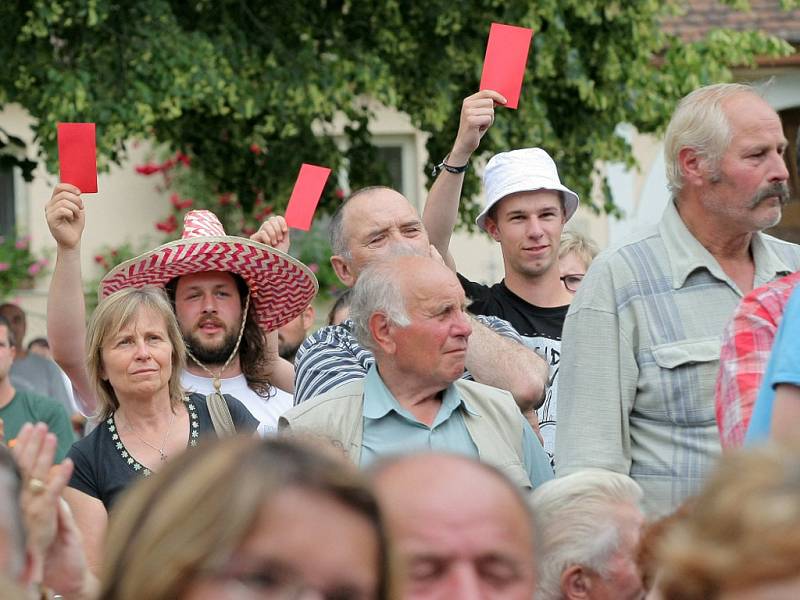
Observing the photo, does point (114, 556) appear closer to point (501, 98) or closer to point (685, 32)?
point (501, 98)

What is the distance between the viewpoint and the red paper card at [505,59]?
550 cm

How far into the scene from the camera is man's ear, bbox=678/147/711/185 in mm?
4156

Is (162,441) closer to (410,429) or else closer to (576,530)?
(410,429)

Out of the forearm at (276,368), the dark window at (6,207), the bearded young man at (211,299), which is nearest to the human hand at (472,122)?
the bearded young man at (211,299)

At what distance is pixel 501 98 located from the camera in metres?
5.38

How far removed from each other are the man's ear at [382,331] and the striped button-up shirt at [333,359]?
0.32 feet

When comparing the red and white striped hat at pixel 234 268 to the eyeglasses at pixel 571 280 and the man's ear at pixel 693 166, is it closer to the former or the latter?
the eyeglasses at pixel 571 280

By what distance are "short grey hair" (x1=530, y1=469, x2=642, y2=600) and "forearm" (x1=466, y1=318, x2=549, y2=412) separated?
5.00ft

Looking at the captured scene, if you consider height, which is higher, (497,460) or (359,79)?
(359,79)

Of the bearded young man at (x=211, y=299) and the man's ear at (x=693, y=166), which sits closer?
the man's ear at (x=693, y=166)

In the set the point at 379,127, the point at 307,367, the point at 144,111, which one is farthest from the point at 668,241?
the point at 379,127

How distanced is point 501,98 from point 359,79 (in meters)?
5.30

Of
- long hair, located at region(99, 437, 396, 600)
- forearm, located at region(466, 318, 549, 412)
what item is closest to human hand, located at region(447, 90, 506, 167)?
forearm, located at region(466, 318, 549, 412)

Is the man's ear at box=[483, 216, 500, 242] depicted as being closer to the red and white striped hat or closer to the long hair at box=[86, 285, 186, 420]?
the red and white striped hat
